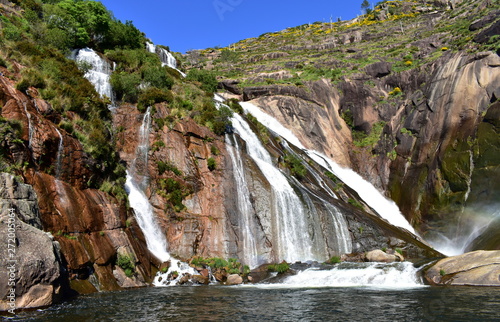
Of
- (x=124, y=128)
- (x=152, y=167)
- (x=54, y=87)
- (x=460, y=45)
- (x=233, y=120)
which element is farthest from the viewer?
(x=460, y=45)

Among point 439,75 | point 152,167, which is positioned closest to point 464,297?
point 152,167

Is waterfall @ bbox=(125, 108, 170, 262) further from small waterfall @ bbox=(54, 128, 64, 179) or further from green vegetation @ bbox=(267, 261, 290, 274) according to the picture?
green vegetation @ bbox=(267, 261, 290, 274)

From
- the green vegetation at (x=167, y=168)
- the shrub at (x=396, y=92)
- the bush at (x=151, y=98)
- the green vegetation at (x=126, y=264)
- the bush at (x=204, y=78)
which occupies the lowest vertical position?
the green vegetation at (x=126, y=264)

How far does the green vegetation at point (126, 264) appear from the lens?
65.0 feet

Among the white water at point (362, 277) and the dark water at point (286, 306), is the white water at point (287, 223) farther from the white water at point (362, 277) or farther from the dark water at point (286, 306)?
the dark water at point (286, 306)

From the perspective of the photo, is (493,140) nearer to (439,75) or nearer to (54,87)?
(439,75)

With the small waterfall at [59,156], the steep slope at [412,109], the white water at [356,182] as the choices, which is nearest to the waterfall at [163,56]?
the steep slope at [412,109]

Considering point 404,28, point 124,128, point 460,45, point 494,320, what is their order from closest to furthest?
point 494,320, point 124,128, point 460,45, point 404,28

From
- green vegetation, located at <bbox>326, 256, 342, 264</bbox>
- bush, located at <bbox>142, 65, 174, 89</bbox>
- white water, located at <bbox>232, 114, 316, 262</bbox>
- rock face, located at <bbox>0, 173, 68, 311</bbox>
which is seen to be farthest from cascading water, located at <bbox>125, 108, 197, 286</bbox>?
green vegetation, located at <bbox>326, 256, 342, 264</bbox>

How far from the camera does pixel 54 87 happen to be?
24625 mm

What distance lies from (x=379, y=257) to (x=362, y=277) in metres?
6.04

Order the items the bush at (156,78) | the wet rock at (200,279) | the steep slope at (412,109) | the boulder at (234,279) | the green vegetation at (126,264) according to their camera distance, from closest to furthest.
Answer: the green vegetation at (126,264) < the wet rock at (200,279) < the boulder at (234,279) < the steep slope at (412,109) < the bush at (156,78)

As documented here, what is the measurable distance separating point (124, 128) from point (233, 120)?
12.5 metres

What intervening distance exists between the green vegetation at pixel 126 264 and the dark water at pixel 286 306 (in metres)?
2.50
